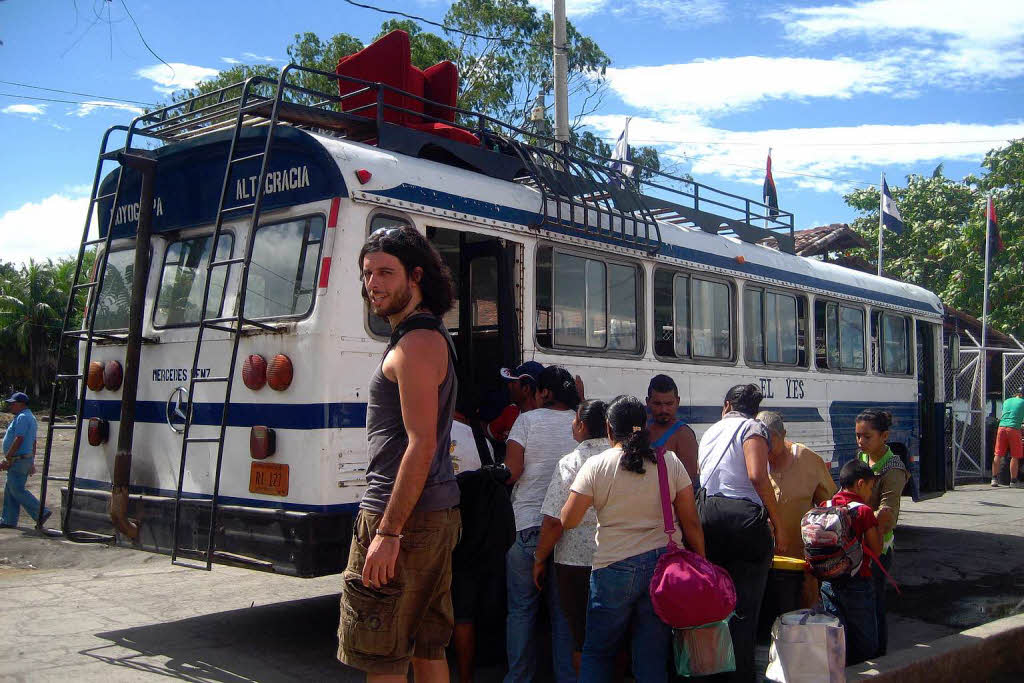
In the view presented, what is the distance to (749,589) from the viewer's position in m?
4.93

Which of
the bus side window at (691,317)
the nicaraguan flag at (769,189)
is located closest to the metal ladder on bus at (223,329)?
the bus side window at (691,317)

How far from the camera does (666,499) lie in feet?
13.8

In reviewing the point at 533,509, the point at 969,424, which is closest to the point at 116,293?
the point at 533,509

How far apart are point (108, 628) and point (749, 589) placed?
4365mm

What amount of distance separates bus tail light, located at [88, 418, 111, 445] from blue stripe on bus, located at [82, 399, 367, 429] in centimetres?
40

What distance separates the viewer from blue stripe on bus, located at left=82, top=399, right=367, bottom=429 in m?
5.12

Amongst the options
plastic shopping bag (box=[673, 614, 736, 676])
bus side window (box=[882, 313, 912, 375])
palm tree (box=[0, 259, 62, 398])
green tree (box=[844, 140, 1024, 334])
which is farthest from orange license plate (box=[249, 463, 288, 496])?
palm tree (box=[0, 259, 62, 398])

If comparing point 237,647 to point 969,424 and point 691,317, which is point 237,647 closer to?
point 691,317

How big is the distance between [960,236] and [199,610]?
28378mm

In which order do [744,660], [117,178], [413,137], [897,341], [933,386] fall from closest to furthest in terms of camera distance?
1. [744,660]
2. [413,137]
3. [117,178]
4. [897,341]
5. [933,386]

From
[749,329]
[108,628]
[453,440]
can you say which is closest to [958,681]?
[453,440]

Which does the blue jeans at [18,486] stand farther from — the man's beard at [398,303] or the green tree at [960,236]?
the green tree at [960,236]

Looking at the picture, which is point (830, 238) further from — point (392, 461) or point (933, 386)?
point (392, 461)

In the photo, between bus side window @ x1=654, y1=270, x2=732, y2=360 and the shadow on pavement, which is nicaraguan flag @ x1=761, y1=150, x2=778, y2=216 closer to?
bus side window @ x1=654, y1=270, x2=732, y2=360
